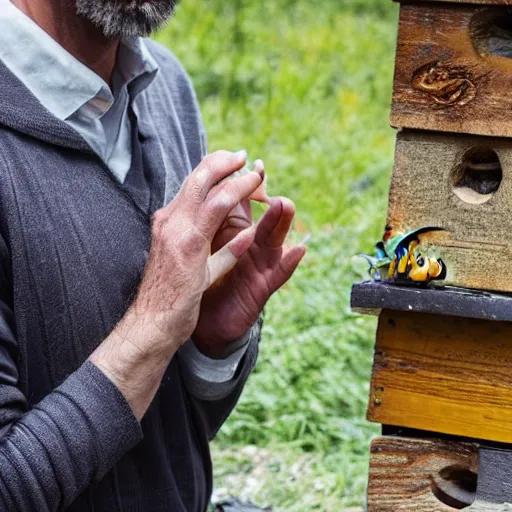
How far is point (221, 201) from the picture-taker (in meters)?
2.24

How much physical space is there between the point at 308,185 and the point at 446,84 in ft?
13.8

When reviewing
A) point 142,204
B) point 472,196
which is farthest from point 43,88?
point 472,196

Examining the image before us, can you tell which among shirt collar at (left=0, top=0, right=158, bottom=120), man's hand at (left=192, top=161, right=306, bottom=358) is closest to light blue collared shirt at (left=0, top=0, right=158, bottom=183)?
shirt collar at (left=0, top=0, right=158, bottom=120)

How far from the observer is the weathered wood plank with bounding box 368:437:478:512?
2.13 m

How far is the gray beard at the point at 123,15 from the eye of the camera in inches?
97.7

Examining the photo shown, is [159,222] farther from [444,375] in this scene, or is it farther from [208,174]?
[444,375]

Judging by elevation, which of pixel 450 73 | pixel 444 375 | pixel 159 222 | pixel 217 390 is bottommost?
pixel 217 390

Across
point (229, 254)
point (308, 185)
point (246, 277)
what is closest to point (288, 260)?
point (246, 277)

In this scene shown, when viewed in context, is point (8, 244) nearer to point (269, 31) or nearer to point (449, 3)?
point (449, 3)

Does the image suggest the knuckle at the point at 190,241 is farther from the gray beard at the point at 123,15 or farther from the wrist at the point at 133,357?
the gray beard at the point at 123,15

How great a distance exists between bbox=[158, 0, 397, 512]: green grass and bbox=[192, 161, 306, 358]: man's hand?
1.37m

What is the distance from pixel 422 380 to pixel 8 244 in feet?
2.80

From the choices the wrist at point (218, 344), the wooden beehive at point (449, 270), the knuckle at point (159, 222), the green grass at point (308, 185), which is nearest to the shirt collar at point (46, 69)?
the knuckle at point (159, 222)

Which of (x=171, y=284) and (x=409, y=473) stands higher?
(x=171, y=284)
